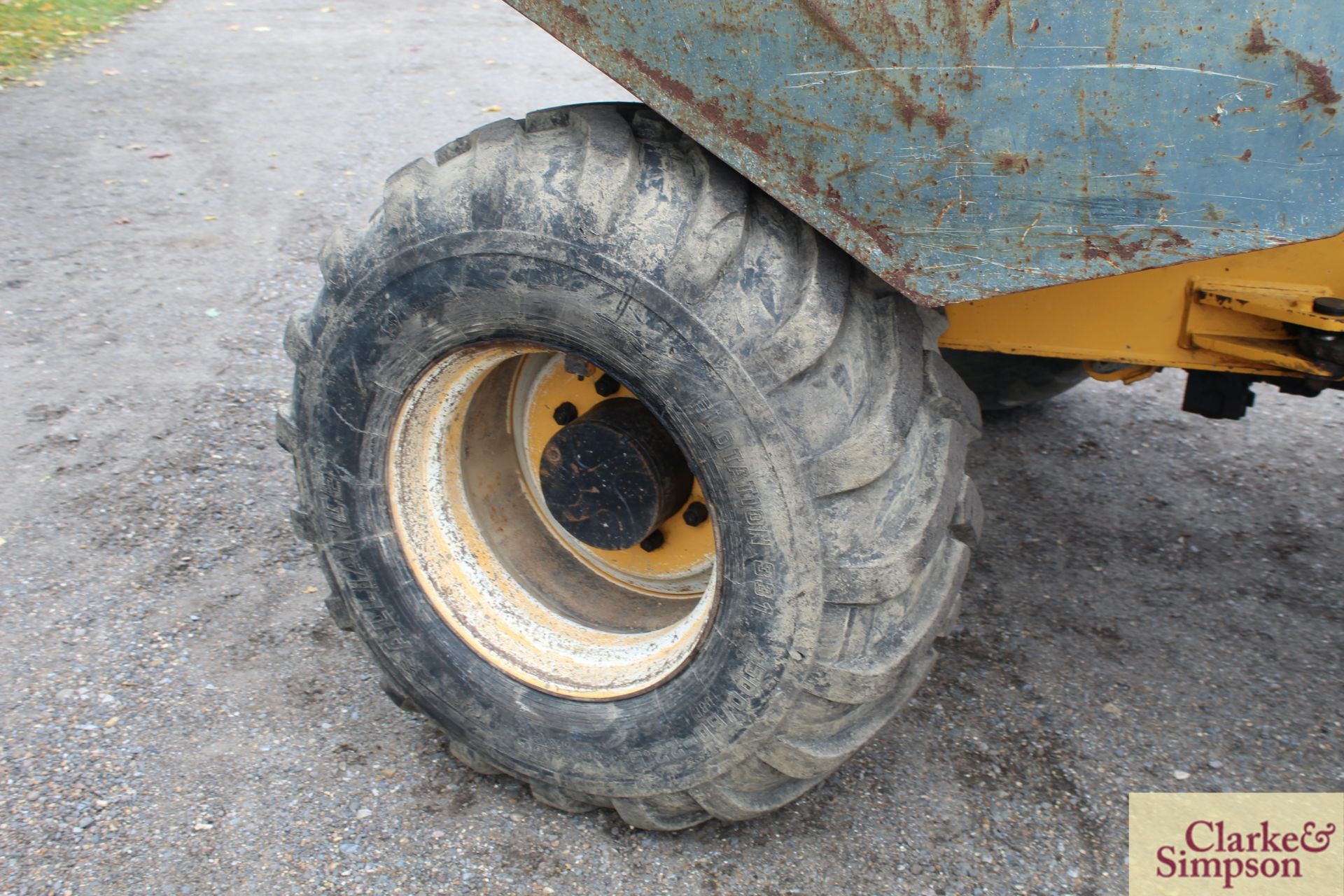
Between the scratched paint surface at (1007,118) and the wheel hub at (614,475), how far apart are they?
0.69 m

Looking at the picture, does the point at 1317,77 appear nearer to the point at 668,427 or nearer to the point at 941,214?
the point at 941,214

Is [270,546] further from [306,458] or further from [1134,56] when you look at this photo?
[1134,56]

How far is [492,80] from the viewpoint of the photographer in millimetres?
7887

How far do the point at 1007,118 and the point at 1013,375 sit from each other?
2396 millimetres

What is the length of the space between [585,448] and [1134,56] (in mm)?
1220

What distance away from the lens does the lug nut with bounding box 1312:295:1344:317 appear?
6.39ft

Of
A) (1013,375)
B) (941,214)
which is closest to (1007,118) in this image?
(941,214)

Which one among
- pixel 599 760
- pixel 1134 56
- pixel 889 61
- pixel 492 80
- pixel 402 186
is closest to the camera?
pixel 1134 56

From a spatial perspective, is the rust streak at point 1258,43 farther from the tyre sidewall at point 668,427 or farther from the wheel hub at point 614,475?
the wheel hub at point 614,475

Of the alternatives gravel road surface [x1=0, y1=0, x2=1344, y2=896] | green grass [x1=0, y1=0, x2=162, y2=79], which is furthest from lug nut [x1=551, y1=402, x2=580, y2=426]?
green grass [x1=0, y1=0, x2=162, y2=79]

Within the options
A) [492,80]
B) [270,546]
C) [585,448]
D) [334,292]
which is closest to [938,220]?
[585,448]

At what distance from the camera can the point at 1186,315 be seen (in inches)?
83.5

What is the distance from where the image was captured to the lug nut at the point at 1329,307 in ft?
6.39

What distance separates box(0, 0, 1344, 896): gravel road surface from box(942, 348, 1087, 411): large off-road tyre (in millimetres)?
175
